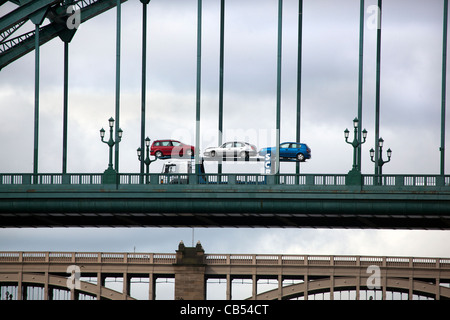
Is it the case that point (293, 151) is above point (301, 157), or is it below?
above

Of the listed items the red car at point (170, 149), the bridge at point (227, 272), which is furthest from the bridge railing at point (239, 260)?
the red car at point (170, 149)

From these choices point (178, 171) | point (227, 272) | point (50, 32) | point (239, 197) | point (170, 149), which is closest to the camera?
point (239, 197)

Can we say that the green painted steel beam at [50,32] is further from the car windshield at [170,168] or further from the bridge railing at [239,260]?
the bridge railing at [239,260]

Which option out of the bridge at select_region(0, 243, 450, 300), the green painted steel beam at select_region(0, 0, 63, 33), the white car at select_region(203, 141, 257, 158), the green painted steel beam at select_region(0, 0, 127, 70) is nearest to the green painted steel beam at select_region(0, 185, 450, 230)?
the white car at select_region(203, 141, 257, 158)

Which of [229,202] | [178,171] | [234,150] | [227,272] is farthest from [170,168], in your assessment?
[227,272]

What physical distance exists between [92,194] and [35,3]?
1451 centimetres

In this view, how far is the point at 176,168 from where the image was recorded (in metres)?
76.7

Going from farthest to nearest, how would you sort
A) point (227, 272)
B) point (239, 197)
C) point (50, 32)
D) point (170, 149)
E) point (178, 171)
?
1. point (227, 272)
2. point (170, 149)
3. point (50, 32)
4. point (178, 171)
5. point (239, 197)

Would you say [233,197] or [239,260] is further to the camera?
[239,260]

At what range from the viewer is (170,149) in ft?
278

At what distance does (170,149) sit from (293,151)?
401 inches

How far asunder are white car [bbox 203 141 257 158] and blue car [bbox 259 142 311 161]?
80cm

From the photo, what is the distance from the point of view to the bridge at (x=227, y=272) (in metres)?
129

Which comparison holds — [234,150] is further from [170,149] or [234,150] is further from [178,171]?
[170,149]
